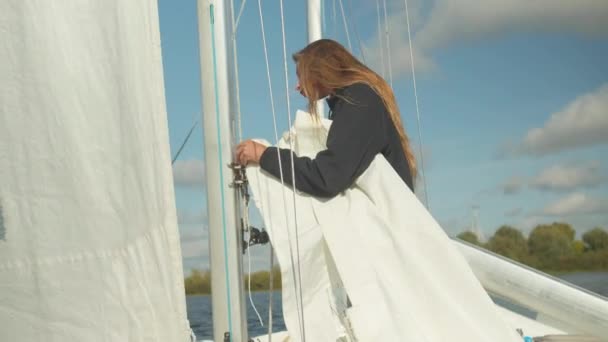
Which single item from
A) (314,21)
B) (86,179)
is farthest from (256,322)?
(86,179)

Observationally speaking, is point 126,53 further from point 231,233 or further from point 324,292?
point 324,292

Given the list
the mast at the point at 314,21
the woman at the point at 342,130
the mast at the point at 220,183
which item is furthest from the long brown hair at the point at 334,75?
the mast at the point at 314,21

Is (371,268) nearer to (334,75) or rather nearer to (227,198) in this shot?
(227,198)

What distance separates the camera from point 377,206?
2.07m

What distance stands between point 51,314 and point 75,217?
198 mm

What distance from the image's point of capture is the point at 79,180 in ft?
Result: 4.96

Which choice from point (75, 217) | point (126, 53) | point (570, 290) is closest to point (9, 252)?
point (75, 217)

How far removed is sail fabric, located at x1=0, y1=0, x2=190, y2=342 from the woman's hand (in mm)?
496

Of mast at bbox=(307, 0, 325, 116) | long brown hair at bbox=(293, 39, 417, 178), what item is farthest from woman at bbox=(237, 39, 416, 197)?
mast at bbox=(307, 0, 325, 116)

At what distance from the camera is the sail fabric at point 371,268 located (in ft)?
6.48

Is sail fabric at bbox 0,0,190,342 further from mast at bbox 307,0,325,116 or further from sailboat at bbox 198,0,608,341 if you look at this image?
mast at bbox 307,0,325,116

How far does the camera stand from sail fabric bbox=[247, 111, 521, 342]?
6.48 feet

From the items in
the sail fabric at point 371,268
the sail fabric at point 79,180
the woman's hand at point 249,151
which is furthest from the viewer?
the woman's hand at point 249,151

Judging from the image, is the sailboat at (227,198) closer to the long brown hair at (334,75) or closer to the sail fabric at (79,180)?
the long brown hair at (334,75)
